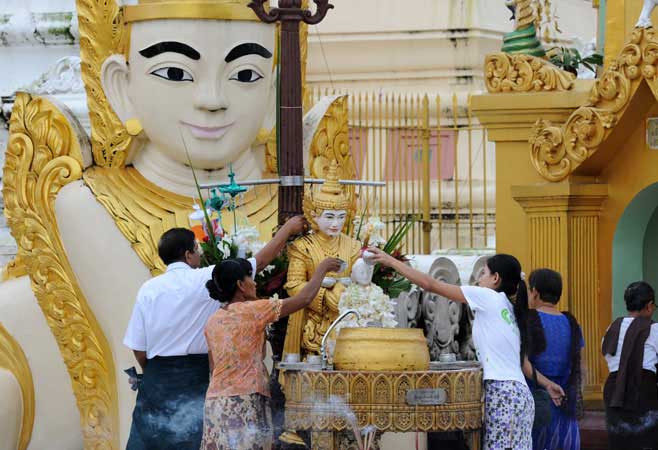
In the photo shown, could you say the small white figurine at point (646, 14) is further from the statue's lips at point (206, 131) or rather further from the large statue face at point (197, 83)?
the statue's lips at point (206, 131)

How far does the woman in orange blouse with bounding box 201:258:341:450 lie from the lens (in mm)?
8953

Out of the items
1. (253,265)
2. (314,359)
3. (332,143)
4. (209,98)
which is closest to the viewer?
(253,265)

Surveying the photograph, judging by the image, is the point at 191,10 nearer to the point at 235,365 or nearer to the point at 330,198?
the point at 330,198

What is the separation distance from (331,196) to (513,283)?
1036 millimetres

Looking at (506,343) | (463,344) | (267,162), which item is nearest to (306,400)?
(506,343)

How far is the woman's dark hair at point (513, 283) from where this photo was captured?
9430mm

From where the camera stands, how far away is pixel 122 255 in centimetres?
1102

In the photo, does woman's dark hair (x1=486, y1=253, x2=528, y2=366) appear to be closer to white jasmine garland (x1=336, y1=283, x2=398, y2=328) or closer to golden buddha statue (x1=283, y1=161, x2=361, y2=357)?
white jasmine garland (x1=336, y1=283, x2=398, y2=328)

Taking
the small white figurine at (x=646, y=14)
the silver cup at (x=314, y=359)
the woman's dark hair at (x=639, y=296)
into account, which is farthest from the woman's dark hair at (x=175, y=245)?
the small white figurine at (x=646, y=14)

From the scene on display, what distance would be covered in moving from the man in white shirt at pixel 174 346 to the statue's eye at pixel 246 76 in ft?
5.93

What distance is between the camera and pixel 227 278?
9.02 metres

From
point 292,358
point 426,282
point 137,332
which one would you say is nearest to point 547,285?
point 426,282

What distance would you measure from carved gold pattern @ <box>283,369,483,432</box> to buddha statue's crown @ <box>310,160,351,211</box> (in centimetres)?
108

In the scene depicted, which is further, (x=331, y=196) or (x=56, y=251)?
(x=56, y=251)
